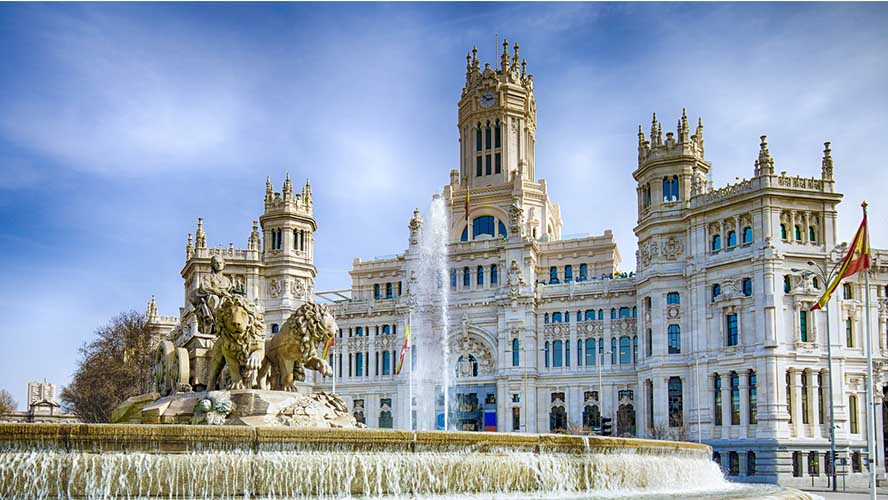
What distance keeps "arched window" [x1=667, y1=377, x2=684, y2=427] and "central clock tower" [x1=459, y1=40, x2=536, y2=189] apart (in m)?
32.3

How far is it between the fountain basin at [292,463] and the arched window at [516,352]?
64.6 m

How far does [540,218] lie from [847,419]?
41.0 m

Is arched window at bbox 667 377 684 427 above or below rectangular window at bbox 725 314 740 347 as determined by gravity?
below

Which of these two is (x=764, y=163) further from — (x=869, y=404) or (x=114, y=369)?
(x=114, y=369)

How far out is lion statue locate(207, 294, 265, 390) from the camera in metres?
22.8

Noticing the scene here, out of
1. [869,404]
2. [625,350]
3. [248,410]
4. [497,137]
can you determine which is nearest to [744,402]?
[625,350]

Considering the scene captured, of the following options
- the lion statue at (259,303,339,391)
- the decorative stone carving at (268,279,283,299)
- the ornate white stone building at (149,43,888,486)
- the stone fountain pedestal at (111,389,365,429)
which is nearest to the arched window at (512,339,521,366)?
the ornate white stone building at (149,43,888,486)

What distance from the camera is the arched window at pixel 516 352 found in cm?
8834

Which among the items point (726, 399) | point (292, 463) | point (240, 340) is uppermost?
point (240, 340)

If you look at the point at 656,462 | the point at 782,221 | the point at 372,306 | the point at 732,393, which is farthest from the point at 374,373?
the point at 656,462

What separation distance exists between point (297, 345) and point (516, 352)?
6635 cm

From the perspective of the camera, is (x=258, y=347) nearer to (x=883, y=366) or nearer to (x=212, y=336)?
(x=212, y=336)

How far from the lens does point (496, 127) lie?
106m

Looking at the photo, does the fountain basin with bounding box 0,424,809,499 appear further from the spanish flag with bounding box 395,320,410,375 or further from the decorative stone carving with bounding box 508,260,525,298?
the decorative stone carving with bounding box 508,260,525,298
